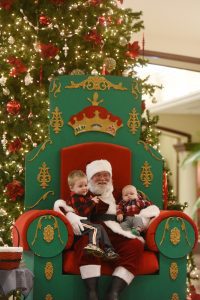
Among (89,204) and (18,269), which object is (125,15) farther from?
(18,269)

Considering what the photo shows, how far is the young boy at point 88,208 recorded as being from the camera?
457cm

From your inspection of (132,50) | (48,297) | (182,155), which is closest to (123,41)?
(132,50)

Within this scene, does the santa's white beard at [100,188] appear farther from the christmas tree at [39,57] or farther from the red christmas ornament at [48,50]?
the red christmas ornament at [48,50]

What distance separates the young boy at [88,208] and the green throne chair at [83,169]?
0.52 feet

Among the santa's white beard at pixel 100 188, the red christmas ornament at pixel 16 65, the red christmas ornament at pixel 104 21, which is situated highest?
the red christmas ornament at pixel 104 21

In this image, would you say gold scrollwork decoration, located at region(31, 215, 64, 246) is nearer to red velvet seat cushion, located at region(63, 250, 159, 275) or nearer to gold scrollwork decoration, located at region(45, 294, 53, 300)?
red velvet seat cushion, located at region(63, 250, 159, 275)

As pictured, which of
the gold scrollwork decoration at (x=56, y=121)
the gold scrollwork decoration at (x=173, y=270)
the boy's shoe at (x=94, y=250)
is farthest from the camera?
the gold scrollwork decoration at (x=56, y=121)

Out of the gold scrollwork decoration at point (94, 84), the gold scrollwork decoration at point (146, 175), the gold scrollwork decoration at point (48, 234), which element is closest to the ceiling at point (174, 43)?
the gold scrollwork decoration at point (94, 84)

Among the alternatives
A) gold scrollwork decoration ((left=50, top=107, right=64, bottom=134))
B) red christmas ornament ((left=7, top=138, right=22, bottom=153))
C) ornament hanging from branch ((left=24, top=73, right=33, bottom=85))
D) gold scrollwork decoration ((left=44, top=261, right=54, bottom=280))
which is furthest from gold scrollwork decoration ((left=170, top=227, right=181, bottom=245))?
ornament hanging from branch ((left=24, top=73, right=33, bottom=85))

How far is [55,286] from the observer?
4.66 meters

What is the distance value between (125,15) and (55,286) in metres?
3.31

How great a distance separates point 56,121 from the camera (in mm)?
5520

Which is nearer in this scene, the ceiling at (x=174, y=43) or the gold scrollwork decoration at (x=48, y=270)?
the gold scrollwork decoration at (x=48, y=270)

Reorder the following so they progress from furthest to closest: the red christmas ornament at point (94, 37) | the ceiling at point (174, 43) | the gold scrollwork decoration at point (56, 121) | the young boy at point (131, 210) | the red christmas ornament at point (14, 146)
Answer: the ceiling at point (174, 43)
the red christmas ornament at point (94, 37)
the red christmas ornament at point (14, 146)
the gold scrollwork decoration at point (56, 121)
the young boy at point (131, 210)
